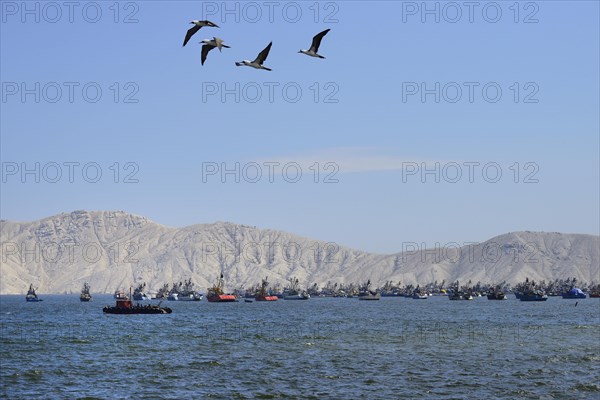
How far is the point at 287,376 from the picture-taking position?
62.9 metres

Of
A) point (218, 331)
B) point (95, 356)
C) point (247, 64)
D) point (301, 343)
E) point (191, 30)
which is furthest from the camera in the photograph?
point (218, 331)

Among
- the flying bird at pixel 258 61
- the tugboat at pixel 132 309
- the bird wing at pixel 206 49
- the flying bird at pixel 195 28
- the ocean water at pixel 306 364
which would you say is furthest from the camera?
the tugboat at pixel 132 309

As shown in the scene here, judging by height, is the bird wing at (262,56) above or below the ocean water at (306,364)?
above

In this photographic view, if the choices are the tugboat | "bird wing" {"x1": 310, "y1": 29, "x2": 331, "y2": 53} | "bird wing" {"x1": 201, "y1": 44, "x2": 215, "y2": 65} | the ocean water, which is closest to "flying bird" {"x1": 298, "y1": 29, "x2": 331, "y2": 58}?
"bird wing" {"x1": 310, "y1": 29, "x2": 331, "y2": 53}

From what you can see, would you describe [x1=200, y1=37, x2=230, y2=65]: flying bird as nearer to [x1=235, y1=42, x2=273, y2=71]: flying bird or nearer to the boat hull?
[x1=235, y1=42, x2=273, y2=71]: flying bird

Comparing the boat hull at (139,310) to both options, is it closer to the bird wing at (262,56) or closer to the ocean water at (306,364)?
the ocean water at (306,364)

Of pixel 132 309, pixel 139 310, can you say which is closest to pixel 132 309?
pixel 132 309

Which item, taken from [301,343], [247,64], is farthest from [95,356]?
[247,64]

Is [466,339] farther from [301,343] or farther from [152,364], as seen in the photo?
[152,364]

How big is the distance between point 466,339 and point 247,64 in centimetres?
7357

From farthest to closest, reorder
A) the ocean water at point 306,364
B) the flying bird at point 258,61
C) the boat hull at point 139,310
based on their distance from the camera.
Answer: the boat hull at point 139,310 < the ocean water at point 306,364 < the flying bird at point 258,61

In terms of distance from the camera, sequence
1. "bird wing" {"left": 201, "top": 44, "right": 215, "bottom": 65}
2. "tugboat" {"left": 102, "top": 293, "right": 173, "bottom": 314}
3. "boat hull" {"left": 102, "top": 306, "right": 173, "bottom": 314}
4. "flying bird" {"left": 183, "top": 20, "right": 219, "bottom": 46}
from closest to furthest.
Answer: "flying bird" {"left": 183, "top": 20, "right": 219, "bottom": 46} → "bird wing" {"left": 201, "top": 44, "right": 215, "bottom": 65} → "boat hull" {"left": 102, "top": 306, "right": 173, "bottom": 314} → "tugboat" {"left": 102, "top": 293, "right": 173, "bottom": 314}

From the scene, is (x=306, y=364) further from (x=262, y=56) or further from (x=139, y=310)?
(x=139, y=310)

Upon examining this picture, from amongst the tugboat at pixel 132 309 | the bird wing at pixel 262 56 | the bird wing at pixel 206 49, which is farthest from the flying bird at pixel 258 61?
the tugboat at pixel 132 309
